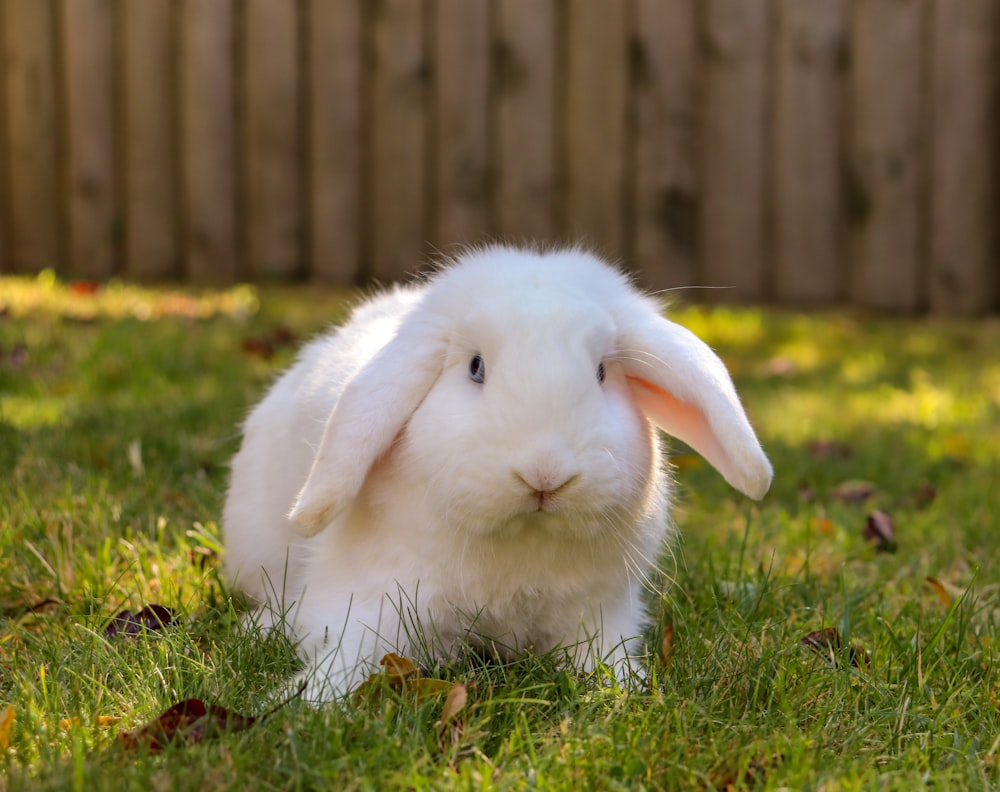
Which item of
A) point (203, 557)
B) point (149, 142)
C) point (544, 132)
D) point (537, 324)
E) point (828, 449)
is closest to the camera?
point (537, 324)

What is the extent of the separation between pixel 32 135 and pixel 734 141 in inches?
137

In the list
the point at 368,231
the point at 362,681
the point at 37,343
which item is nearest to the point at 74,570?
the point at 362,681

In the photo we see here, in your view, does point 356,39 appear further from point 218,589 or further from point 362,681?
point 362,681

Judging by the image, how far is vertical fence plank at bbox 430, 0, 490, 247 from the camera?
6133 millimetres

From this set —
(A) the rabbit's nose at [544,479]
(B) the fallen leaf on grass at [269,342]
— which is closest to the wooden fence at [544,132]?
(B) the fallen leaf on grass at [269,342]

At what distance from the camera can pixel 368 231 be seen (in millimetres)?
6344

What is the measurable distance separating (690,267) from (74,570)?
4.32 metres

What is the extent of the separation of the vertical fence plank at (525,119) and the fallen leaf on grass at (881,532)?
3.29 m

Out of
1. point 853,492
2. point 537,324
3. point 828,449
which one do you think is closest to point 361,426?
point 537,324

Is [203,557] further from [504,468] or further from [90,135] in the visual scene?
[90,135]

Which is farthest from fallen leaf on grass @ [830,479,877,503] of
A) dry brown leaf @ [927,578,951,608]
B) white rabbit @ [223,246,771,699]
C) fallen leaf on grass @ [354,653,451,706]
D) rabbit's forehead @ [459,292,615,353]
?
fallen leaf on grass @ [354,653,451,706]

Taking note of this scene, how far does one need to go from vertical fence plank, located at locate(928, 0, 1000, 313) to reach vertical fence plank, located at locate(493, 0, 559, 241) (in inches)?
72.3

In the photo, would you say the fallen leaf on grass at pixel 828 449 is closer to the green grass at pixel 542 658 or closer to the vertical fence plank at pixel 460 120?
the green grass at pixel 542 658

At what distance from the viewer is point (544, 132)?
615cm
